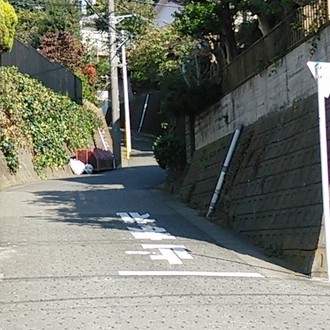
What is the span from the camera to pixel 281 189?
1236 cm

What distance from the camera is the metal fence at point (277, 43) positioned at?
40.4 feet

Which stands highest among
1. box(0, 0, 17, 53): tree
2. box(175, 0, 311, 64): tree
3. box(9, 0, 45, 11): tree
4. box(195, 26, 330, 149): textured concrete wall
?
box(9, 0, 45, 11): tree

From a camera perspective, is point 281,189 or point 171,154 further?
point 171,154

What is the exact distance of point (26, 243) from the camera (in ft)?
40.2

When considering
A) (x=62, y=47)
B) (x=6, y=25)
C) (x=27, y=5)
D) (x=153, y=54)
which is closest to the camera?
(x=6, y=25)

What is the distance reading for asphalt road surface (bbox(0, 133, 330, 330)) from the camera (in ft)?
24.1

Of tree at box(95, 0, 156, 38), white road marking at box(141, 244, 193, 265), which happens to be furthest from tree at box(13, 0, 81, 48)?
white road marking at box(141, 244, 193, 265)

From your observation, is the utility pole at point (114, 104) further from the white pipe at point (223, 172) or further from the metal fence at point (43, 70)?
the white pipe at point (223, 172)

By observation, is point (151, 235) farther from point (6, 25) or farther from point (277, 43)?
point (6, 25)

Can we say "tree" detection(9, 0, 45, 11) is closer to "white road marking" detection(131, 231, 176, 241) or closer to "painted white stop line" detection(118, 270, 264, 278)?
"white road marking" detection(131, 231, 176, 241)

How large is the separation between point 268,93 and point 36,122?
15.5 meters

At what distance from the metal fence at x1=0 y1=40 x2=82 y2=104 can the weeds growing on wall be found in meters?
0.54

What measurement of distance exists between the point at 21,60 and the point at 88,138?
964 cm

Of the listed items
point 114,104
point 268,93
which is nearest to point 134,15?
point 114,104
